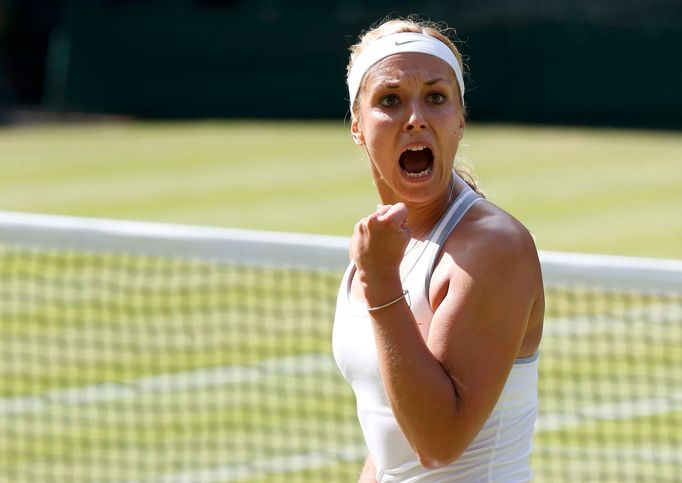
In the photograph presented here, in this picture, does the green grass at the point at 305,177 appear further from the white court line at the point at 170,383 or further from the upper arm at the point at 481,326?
the upper arm at the point at 481,326

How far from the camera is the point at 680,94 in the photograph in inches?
1083

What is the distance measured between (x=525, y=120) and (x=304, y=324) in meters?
18.6

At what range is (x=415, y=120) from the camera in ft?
10.4

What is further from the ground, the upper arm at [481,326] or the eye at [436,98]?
the eye at [436,98]

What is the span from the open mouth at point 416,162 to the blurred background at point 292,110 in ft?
42.3

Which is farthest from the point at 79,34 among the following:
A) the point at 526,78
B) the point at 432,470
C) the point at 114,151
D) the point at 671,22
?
the point at 432,470

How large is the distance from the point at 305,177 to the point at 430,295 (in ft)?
60.3

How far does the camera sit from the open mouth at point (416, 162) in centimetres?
319

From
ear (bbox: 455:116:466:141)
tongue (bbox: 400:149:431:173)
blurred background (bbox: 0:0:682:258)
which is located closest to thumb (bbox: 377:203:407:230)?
tongue (bbox: 400:149:431:173)

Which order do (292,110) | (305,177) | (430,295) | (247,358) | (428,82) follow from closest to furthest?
(430,295) < (428,82) < (247,358) < (305,177) < (292,110)

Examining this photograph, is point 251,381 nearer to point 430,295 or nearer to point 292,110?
point 430,295

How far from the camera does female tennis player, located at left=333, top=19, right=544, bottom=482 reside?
2.96m

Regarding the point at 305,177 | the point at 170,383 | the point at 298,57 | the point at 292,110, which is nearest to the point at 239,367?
the point at 170,383

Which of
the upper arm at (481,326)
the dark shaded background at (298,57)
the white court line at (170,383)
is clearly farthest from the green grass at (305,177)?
the upper arm at (481,326)
